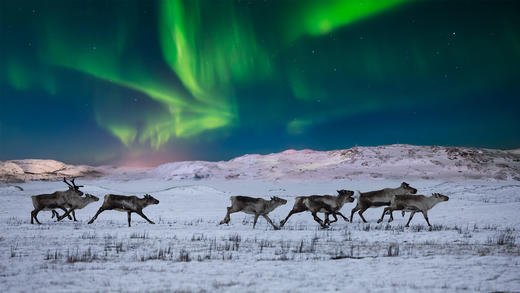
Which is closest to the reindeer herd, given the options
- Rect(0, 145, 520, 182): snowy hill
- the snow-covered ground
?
the snow-covered ground

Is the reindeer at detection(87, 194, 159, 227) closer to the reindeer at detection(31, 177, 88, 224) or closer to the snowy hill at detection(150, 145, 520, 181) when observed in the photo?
the reindeer at detection(31, 177, 88, 224)

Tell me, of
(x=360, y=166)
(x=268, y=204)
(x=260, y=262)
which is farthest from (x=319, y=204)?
(x=360, y=166)

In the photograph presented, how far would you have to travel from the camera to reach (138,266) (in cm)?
898

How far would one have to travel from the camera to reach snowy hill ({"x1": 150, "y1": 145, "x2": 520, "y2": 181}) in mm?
108938

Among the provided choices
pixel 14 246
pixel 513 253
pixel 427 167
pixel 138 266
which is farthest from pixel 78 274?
pixel 427 167

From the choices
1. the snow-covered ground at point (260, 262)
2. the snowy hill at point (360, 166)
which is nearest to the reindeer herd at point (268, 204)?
the snow-covered ground at point (260, 262)

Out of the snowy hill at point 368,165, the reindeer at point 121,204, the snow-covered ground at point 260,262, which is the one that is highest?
the snowy hill at point 368,165

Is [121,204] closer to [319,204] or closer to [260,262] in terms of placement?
[319,204]

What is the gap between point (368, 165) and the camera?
119375 millimetres

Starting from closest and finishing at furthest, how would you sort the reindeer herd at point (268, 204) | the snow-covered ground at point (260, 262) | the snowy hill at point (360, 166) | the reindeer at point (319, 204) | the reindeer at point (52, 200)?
the snow-covered ground at point (260, 262) → the reindeer herd at point (268, 204) → the reindeer at point (319, 204) → the reindeer at point (52, 200) → the snowy hill at point (360, 166)

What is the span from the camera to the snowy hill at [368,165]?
109 metres

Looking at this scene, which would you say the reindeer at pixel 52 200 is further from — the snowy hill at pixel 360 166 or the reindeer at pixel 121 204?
the snowy hill at pixel 360 166

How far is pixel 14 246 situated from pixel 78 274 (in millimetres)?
5142

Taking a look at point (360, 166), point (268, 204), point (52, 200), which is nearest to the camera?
point (268, 204)
